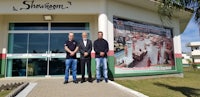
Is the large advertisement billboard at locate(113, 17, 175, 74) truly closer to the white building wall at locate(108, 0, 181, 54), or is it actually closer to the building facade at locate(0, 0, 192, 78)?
the building facade at locate(0, 0, 192, 78)

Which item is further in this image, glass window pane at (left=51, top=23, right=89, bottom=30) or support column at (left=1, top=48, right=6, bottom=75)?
glass window pane at (left=51, top=23, right=89, bottom=30)

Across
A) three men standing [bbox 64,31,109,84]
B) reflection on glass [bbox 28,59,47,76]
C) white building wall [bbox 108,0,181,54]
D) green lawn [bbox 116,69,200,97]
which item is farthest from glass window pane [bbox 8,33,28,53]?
green lawn [bbox 116,69,200,97]

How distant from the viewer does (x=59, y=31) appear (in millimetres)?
13281

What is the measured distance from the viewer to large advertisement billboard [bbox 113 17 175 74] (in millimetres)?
13242

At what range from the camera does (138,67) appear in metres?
14.1

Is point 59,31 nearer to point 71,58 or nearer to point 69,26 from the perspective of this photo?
point 69,26

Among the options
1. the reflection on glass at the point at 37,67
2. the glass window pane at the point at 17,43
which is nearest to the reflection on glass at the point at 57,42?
the reflection on glass at the point at 37,67

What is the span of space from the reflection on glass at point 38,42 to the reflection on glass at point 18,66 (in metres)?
0.81

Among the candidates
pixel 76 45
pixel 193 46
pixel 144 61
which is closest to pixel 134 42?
pixel 144 61

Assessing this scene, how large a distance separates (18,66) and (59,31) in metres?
2.96

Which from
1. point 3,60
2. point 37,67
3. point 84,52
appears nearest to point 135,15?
point 84,52

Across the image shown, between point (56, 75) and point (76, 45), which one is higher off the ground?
point (76, 45)

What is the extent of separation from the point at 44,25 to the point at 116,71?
4.81 meters

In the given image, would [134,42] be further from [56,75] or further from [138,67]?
[56,75]
